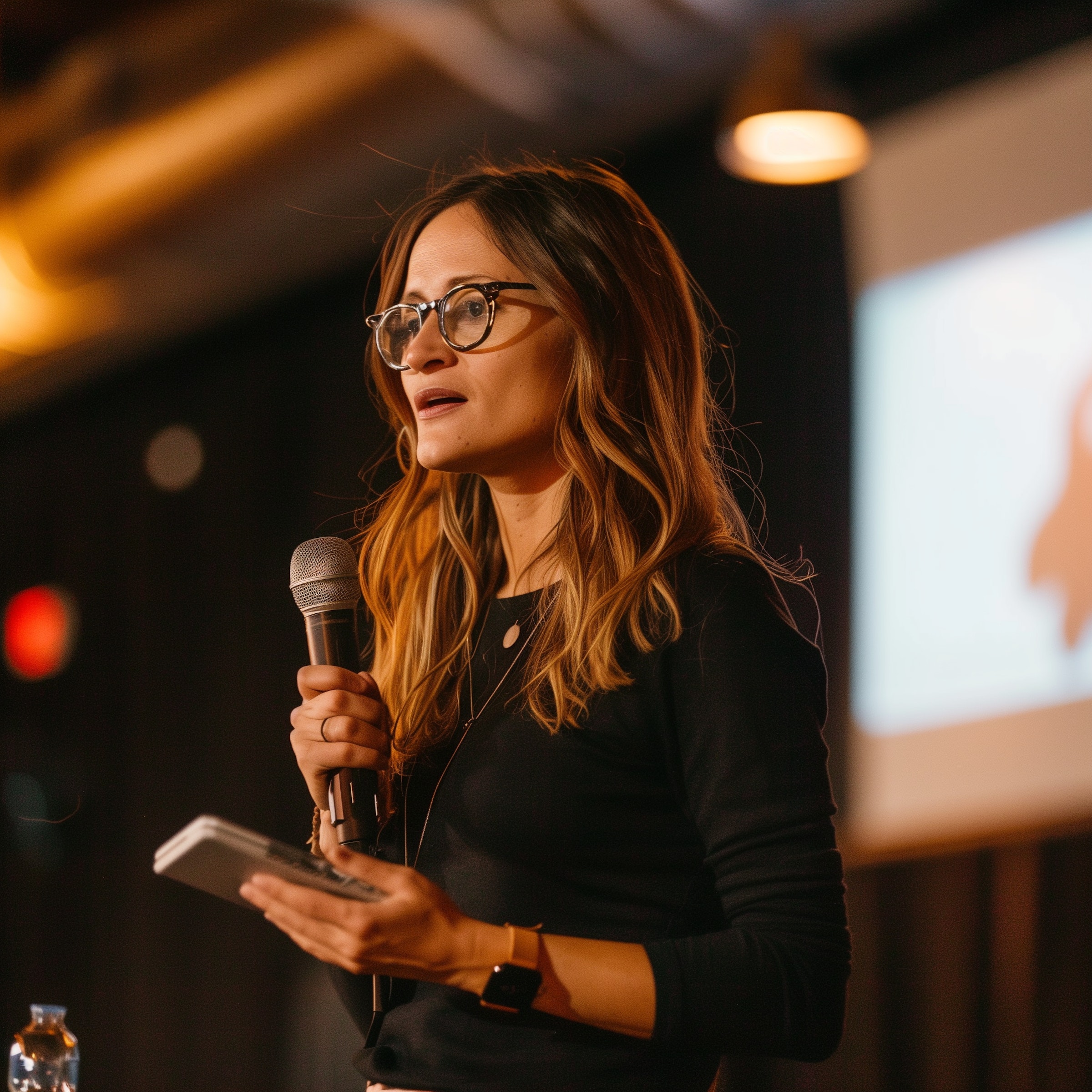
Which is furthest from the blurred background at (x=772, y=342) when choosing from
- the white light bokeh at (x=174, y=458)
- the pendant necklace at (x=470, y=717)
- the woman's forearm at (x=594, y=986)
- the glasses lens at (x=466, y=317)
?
the woman's forearm at (x=594, y=986)

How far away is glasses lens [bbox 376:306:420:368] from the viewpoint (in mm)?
1241

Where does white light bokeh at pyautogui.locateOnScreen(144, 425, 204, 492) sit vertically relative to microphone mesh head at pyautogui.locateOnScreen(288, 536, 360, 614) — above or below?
above

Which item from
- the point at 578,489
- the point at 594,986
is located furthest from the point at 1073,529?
the point at 594,986

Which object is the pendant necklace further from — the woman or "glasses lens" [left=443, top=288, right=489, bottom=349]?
"glasses lens" [left=443, top=288, right=489, bottom=349]

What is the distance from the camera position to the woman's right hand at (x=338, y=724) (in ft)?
3.51

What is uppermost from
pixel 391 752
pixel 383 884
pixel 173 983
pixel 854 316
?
pixel 854 316

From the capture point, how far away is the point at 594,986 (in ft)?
3.27

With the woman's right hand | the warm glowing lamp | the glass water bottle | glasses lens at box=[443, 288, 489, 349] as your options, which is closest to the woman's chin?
glasses lens at box=[443, 288, 489, 349]

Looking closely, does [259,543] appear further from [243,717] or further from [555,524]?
[555,524]

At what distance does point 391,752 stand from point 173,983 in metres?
3.87

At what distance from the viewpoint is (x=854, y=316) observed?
328 centimetres

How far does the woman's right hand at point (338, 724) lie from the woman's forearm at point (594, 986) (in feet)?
0.58

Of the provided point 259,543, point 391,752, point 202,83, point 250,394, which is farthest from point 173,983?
point 391,752

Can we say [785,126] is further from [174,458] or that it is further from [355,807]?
[174,458]
